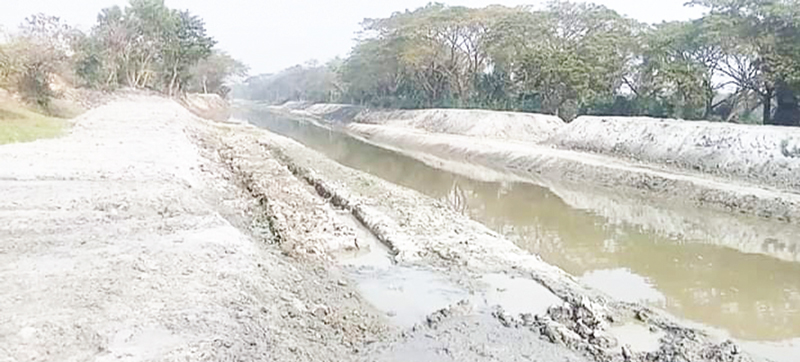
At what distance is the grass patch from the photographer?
19750 mm

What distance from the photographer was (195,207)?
1266 centimetres

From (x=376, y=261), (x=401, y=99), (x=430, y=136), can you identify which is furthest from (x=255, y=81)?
(x=376, y=261)

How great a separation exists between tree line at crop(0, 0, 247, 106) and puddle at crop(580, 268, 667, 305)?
28.2m

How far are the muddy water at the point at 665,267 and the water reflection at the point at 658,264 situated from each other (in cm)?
2

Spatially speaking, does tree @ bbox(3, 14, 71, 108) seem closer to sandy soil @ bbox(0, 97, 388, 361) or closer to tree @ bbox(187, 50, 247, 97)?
sandy soil @ bbox(0, 97, 388, 361)

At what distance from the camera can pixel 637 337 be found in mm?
8070

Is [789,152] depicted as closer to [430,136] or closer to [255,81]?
[430,136]

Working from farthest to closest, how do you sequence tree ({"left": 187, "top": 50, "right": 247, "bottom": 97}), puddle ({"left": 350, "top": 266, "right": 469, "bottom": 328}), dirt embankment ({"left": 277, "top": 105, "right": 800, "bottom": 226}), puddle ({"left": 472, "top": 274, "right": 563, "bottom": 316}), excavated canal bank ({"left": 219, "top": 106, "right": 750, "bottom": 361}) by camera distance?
1. tree ({"left": 187, "top": 50, "right": 247, "bottom": 97})
2. dirt embankment ({"left": 277, "top": 105, "right": 800, "bottom": 226})
3. puddle ({"left": 472, "top": 274, "right": 563, "bottom": 316})
4. puddle ({"left": 350, "top": 266, "right": 469, "bottom": 328})
5. excavated canal bank ({"left": 219, "top": 106, "right": 750, "bottom": 361})

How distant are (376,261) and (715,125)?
739 inches

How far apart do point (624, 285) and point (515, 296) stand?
2.82 meters

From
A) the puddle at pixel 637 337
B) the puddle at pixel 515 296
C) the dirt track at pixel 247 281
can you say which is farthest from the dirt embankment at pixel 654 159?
the puddle at pixel 637 337

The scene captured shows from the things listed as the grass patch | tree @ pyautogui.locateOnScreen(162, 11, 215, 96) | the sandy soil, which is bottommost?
the sandy soil

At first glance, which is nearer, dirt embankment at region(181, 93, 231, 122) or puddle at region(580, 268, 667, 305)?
puddle at region(580, 268, 667, 305)

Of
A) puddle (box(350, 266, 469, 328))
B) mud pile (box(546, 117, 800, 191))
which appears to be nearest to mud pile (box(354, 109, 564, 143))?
mud pile (box(546, 117, 800, 191))
